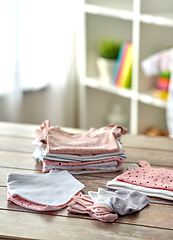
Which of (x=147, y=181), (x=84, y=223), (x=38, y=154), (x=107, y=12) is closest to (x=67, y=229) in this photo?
(x=84, y=223)

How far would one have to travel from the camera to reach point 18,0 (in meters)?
2.34

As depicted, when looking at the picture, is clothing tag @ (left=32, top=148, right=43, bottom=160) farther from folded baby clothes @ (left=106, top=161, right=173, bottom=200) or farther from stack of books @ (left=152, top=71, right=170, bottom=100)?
stack of books @ (left=152, top=71, right=170, bottom=100)

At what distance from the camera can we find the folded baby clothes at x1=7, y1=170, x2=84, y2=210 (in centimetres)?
96

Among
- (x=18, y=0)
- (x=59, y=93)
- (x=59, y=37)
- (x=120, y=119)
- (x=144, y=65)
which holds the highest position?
(x=18, y=0)

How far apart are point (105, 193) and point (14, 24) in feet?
5.43

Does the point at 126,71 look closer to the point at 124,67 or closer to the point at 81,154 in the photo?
the point at 124,67

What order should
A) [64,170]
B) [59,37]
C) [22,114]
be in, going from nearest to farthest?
[64,170], [22,114], [59,37]

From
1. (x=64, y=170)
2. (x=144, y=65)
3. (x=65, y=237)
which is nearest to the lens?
(x=65, y=237)

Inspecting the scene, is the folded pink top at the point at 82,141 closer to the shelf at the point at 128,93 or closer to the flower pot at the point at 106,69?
the shelf at the point at 128,93

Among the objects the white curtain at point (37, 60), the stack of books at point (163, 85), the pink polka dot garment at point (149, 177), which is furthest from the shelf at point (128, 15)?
the pink polka dot garment at point (149, 177)

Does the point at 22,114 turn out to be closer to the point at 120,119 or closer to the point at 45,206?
the point at 120,119

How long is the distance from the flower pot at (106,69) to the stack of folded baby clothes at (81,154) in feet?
5.00

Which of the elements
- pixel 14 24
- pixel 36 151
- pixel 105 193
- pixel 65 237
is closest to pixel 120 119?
pixel 14 24

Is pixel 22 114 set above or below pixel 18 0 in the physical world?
below
